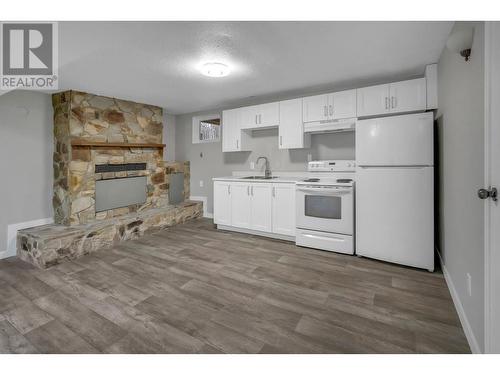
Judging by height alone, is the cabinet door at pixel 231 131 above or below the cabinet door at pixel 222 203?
above

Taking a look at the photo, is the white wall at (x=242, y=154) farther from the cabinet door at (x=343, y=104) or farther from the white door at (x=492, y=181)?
the white door at (x=492, y=181)

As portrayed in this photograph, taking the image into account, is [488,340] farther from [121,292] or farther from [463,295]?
[121,292]

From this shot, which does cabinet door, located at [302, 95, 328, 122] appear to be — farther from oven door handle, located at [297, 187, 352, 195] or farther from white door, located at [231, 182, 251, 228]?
white door, located at [231, 182, 251, 228]

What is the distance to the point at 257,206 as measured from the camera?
13.4 feet

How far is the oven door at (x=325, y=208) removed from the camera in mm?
3219

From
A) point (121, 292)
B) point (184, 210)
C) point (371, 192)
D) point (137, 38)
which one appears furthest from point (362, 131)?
point (184, 210)

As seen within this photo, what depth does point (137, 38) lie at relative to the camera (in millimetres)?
2270

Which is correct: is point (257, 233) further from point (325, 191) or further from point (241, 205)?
point (325, 191)

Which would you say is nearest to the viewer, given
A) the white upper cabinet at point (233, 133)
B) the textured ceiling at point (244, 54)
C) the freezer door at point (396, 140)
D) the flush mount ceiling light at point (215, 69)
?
the textured ceiling at point (244, 54)

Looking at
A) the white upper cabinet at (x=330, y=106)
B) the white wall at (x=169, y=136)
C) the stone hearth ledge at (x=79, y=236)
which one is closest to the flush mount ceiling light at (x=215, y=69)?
the white upper cabinet at (x=330, y=106)

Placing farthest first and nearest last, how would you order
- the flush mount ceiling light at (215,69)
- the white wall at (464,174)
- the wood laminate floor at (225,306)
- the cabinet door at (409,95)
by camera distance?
the cabinet door at (409,95) → the flush mount ceiling light at (215,69) → the wood laminate floor at (225,306) → the white wall at (464,174)

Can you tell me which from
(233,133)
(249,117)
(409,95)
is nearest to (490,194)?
(409,95)

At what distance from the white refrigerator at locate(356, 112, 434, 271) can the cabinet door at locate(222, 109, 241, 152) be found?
211cm

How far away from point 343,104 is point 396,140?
0.97m
